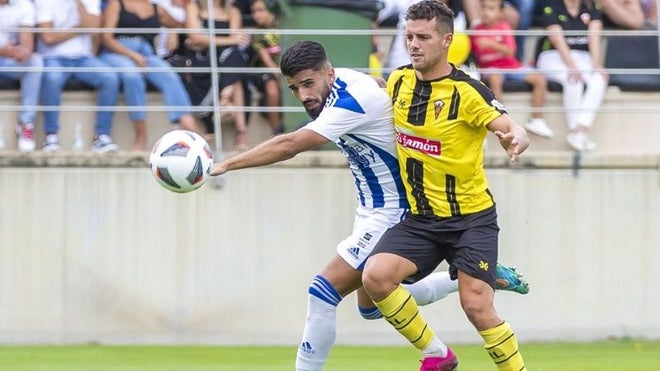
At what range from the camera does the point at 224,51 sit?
12.5 metres

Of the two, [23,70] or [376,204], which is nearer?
[376,204]

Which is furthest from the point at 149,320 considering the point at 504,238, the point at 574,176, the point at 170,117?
the point at 574,176

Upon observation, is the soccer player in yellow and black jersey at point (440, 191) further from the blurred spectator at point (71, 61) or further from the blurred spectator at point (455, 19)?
the blurred spectator at point (71, 61)

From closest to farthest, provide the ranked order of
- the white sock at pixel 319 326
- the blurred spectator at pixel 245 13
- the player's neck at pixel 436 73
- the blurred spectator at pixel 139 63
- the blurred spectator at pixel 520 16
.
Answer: the player's neck at pixel 436 73 → the white sock at pixel 319 326 → the blurred spectator at pixel 139 63 → the blurred spectator at pixel 245 13 → the blurred spectator at pixel 520 16

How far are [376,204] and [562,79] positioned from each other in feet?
16.0

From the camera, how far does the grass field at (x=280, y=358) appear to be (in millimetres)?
10133

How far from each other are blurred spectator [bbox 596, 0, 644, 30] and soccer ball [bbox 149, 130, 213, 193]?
6.57 m

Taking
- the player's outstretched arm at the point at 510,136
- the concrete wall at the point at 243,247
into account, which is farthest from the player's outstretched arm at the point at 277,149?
the concrete wall at the point at 243,247

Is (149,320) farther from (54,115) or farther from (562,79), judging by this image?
(562,79)

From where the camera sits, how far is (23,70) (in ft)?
39.6

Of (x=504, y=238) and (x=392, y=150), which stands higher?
(x=392, y=150)

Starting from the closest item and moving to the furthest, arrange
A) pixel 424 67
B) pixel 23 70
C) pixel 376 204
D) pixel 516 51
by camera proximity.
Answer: pixel 424 67
pixel 376 204
pixel 23 70
pixel 516 51

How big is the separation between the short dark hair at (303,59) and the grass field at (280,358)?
2.94 metres

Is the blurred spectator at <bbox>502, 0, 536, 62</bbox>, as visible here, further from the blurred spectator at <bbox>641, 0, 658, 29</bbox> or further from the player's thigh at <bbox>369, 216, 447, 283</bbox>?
the player's thigh at <bbox>369, 216, 447, 283</bbox>
